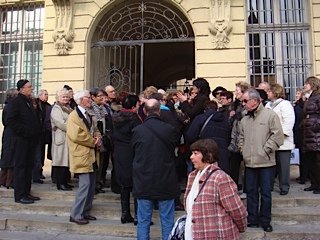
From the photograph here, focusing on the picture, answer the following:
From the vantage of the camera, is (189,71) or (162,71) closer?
→ (162,71)

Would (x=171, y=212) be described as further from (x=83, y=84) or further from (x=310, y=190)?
(x=83, y=84)

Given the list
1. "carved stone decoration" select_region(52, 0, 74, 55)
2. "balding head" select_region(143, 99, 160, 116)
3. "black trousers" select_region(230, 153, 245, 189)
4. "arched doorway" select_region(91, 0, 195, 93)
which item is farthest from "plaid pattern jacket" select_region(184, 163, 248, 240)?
"carved stone decoration" select_region(52, 0, 74, 55)

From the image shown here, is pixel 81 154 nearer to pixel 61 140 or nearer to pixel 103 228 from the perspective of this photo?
pixel 103 228

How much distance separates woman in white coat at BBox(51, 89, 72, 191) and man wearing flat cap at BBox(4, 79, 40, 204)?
395 millimetres

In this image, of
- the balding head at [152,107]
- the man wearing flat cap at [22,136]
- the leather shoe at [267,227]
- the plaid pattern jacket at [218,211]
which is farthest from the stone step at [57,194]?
the plaid pattern jacket at [218,211]

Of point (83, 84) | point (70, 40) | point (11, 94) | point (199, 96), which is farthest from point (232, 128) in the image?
point (70, 40)

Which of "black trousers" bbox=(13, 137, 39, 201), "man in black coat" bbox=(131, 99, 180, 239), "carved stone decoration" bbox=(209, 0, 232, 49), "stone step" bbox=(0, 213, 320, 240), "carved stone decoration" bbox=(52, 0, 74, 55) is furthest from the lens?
"carved stone decoration" bbox=(52, 0, 74, 55)

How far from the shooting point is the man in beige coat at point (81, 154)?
4.53 metres

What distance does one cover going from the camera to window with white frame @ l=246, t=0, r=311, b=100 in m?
8.45

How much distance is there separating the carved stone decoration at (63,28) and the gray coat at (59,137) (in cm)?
353

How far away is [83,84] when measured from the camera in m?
8.69

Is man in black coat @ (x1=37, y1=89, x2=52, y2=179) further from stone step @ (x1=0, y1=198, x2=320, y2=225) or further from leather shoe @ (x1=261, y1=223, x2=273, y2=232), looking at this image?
leather shoe @ (x1=261, y1=223, x2=273, y2=232)

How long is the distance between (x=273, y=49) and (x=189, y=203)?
6.87 meters

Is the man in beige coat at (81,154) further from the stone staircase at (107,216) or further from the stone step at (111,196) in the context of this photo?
the stone step at (111,196)
